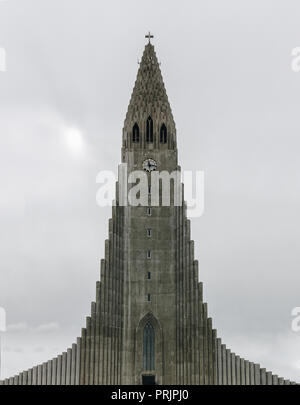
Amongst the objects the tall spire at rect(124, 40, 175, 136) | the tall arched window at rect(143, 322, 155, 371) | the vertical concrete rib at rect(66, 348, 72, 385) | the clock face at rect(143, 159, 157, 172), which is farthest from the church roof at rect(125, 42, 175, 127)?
the vertical concrete rib at rect(66, 348, 72, 385)

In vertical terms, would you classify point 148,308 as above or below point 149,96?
below

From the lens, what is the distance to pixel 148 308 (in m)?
70.2

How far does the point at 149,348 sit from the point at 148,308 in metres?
4.06

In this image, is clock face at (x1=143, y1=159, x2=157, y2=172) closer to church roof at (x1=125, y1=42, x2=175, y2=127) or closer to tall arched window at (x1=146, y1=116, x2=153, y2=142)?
tall arched window at (x1=146, y1=116, x2=153, y2=142)

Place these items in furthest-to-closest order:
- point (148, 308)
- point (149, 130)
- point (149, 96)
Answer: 1. point (149, 96)
2. point (149, 130)
3. point (148, 308)

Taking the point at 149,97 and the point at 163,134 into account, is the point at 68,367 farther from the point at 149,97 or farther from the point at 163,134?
the point at 149,97

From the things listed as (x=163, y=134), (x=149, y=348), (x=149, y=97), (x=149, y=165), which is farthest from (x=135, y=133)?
(x=149, y=348)

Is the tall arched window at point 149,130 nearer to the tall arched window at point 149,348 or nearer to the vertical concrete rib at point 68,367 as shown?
the tall arched window at point 149,348

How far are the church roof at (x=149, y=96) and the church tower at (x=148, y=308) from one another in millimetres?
3106

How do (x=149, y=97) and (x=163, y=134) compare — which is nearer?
(x=163, y=134)

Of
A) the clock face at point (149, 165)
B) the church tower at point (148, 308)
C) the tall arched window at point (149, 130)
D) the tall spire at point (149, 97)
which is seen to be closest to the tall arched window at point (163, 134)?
the church tower at point (148, 308)
